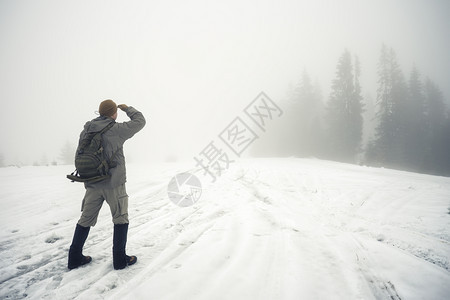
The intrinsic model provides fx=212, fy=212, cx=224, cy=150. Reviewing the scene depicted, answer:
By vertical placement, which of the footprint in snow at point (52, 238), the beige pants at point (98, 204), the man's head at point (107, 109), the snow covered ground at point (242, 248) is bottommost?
the footprint in snow at point (52, 238)

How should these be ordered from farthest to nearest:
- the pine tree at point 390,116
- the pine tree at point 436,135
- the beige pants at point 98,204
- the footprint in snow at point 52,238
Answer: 1. the pine tree at point 436,135
2. the pine tree at point 390,116
3. the footprint in snow at point 52,238
4. the beige pants at point 98,204

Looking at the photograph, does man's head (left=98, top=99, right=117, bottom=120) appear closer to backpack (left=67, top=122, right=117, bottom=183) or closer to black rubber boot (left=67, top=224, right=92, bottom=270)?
backpack (left=67, top=122, right=117, bottom=183)

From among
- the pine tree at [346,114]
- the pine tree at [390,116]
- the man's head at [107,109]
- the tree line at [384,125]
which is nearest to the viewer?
the man's head at [107,109]

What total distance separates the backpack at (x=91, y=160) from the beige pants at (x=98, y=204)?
0.21 m

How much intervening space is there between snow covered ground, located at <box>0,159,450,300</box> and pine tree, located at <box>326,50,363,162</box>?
21574 mm

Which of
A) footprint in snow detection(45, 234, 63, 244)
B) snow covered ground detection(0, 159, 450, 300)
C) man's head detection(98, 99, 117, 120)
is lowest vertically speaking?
footprint in snow detection(45, 234, 63, 244)

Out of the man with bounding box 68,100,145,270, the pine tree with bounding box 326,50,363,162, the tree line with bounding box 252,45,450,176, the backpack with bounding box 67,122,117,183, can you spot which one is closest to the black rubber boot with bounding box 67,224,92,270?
the man with bounding box 68,100,145,270

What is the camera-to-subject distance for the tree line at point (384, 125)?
972 inches

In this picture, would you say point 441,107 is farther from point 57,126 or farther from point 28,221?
point 57,126

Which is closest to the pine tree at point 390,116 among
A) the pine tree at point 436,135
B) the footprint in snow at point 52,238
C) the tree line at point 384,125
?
the tree line at point 384,125

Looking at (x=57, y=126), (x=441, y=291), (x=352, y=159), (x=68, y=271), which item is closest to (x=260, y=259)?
(x=441, y=291)

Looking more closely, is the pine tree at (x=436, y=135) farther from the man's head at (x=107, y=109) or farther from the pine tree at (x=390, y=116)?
the man's head at (x=107, y=109)

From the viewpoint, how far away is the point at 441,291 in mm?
2213

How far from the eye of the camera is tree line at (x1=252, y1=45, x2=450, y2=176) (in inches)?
972
